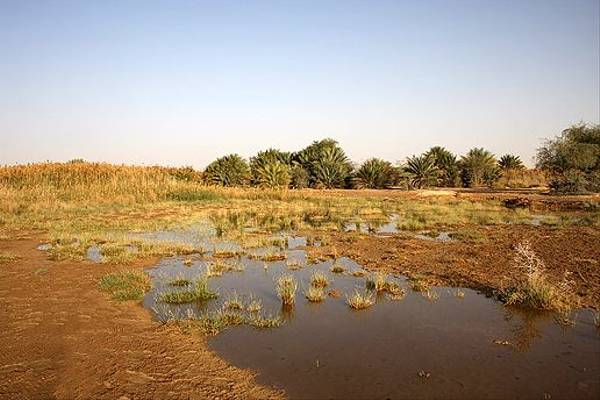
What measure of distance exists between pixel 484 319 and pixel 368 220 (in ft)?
37.9

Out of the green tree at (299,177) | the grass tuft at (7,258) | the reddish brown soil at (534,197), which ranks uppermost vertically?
the green tree at (299,177)

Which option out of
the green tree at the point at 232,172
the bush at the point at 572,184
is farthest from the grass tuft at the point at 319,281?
the green tree at the point at 232,172

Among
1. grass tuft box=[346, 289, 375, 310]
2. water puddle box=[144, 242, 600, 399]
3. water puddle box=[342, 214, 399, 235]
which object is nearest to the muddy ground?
water puddle box=[144, 242, 600, 399]

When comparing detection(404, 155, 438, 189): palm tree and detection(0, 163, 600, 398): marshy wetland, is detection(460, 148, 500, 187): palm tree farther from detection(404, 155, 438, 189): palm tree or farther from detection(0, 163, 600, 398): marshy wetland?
detection(0, 163, 600, 398): marshy wetland

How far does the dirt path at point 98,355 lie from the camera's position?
4.27 m

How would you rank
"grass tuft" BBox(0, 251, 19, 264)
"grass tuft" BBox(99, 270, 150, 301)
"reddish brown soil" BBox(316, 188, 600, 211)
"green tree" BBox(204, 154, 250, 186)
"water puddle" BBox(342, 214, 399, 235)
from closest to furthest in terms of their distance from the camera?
1. "grass tuft" BBox(99, 270, 150, 301)
2. "grass tuft" BBox(0, 251, 19, 264)
3. "water puddle" BBox(342, 214, 399, 235)
4. "reddish brown soil" BBox(316, 188, 600, 211)
5. "green tree" BBox(204, 154, 250, 186)

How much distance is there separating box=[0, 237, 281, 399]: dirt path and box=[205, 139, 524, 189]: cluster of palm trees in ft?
78.9

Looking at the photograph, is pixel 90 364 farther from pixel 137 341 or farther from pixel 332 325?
pixel 332 325

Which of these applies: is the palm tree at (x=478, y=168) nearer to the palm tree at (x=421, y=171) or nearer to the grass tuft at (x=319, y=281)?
the palm tree at (x=421, y=171)

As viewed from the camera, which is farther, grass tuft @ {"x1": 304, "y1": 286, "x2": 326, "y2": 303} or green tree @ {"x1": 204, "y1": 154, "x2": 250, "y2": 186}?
green tree @ {"x1": 204, "y1": 154, "x2": 250, "y2": 186}

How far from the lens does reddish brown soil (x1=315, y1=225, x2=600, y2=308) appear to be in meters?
7.93

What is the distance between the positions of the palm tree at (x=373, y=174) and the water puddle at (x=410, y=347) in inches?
1067

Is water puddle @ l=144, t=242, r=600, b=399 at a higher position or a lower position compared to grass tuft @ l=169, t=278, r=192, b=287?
lower

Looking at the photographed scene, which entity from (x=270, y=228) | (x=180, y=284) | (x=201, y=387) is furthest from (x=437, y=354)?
(x=270, y=228)
